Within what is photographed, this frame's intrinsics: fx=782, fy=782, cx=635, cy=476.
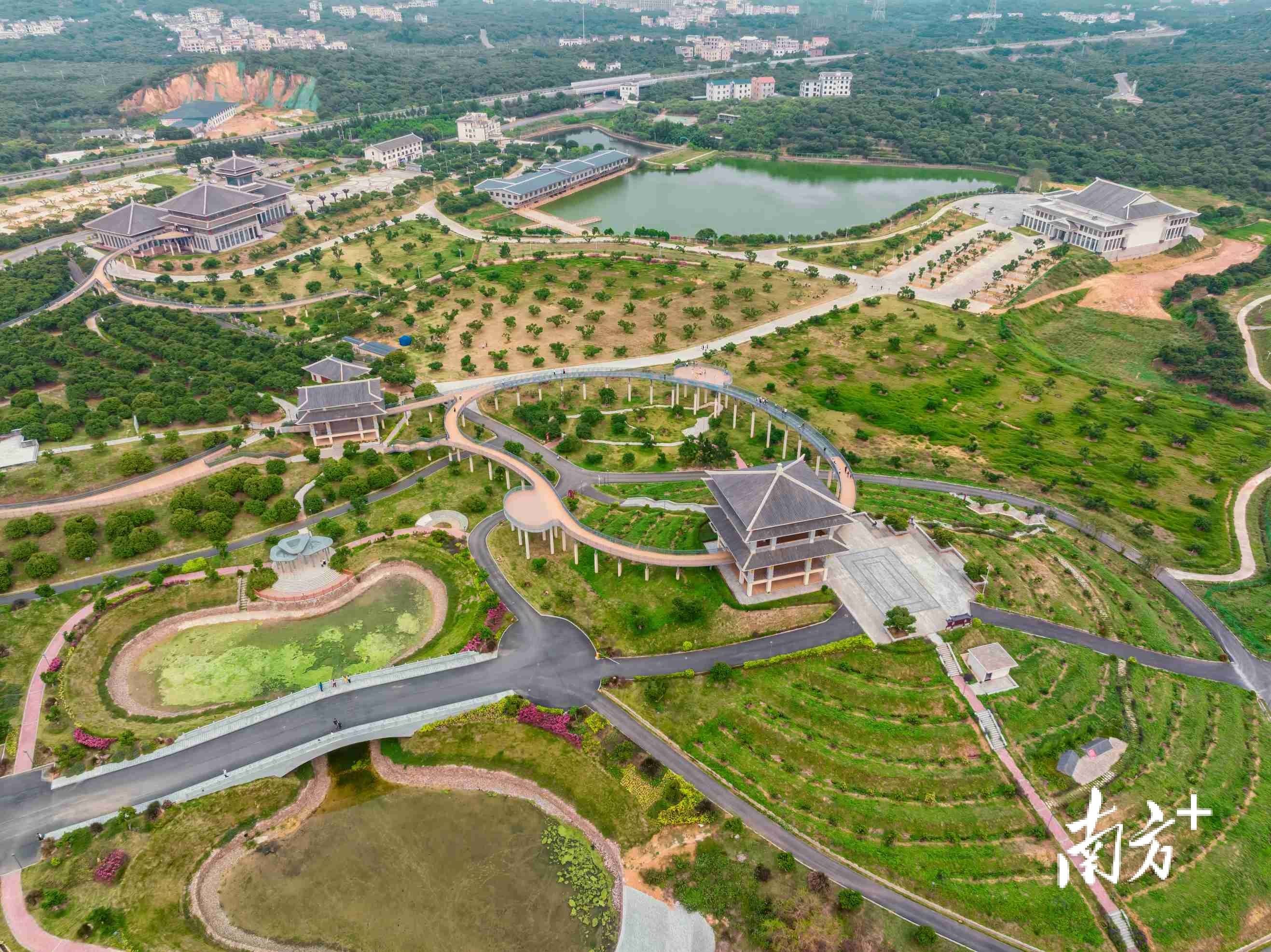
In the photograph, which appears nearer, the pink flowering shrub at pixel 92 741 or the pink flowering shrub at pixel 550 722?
the pink flowering shrub at pixel 92 741

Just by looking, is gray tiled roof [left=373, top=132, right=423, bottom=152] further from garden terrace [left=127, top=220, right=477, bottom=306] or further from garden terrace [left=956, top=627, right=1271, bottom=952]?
garden terrace [left=956, top=627, right=1271, bottom=952]

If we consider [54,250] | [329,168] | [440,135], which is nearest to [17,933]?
[54,250]

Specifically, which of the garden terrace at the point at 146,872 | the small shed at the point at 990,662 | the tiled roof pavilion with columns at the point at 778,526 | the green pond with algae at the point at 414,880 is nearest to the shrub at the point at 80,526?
the garden terrace at the point at 146,872

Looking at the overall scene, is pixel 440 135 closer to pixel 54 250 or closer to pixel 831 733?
pixel 54 250

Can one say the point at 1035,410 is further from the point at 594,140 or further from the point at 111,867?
the point at 594,140

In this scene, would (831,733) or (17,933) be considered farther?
(831,733)

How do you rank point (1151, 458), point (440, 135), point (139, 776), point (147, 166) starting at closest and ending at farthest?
point (139, 776) → point (1151, 458) → point (147, 166) → point (440, 135)

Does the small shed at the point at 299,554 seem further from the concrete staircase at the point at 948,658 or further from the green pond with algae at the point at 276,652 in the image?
the concrete staircase at the point at 948,658
